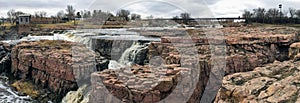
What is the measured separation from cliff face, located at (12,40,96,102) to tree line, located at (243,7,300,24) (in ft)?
117

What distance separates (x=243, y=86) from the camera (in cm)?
923

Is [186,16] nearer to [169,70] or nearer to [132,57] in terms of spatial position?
[132,57]

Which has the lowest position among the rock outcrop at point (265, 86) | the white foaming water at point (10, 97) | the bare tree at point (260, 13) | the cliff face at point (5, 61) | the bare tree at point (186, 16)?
the white foaming water at point (10, 97)

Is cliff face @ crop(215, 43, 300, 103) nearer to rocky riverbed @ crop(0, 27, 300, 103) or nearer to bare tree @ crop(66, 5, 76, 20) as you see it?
rocky riverbed @ crop(0, 27, 300, 103)

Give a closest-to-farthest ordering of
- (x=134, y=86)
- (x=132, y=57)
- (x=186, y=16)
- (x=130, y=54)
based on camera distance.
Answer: (x=134, y=86) < (x=132, y=57) < (x=130, y=54) < (x=186, y=16)

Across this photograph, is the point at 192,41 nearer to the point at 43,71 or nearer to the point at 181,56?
the point at 181,56

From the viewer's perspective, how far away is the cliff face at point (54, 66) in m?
23.4

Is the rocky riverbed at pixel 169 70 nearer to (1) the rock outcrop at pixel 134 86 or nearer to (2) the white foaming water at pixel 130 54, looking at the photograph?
(1) the rock outcrop at pixel 134 86

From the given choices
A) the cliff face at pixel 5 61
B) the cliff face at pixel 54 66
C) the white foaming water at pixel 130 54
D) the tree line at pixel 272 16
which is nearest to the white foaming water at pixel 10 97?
the cliff face at pixel 54 66

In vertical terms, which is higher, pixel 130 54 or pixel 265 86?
pixel 265 86

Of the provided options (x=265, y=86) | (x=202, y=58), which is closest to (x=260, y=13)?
(x=202, y=58)

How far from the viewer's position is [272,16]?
57844 millimetres

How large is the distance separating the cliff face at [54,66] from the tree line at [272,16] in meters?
35.8

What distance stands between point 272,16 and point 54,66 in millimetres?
44465
